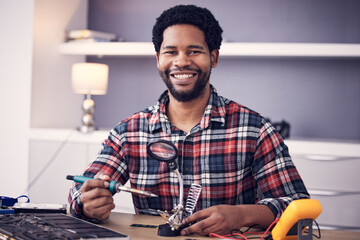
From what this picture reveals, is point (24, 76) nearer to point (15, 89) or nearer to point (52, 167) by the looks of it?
point (15, 89)

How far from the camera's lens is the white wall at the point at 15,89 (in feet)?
11.3

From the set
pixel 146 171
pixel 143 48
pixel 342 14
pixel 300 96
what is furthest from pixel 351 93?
pixel 146 171

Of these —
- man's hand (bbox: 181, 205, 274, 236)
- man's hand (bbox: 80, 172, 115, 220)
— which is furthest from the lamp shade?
man's hand (bbox: 181, 205, 274, 236)

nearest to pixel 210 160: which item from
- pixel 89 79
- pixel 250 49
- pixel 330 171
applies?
pixel 330 171

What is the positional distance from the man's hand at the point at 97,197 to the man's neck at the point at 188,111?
18.5 inches

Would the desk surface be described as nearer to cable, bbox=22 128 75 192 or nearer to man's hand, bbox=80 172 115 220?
man's hand, bbox=80 172 115 220

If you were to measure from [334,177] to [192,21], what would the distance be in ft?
5.64

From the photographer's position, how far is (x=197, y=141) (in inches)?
63.4

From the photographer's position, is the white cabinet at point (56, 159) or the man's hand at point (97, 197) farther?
the white cabinet at point (56, 159)

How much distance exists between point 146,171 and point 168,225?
1.51 feet

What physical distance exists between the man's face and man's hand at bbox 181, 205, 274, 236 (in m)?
0.53

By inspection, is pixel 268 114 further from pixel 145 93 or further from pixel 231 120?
pixel 231 120

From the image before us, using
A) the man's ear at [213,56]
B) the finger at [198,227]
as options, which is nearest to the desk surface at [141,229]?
the finger at [198,227]

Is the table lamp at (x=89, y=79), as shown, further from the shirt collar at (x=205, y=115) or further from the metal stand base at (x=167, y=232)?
the metal stand base at (x=167, y=232)
